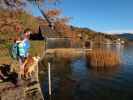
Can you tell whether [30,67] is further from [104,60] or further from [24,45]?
[104,60]

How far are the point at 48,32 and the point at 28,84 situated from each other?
2504 inches

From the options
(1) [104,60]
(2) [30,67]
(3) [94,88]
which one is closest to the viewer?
(2) [30,67]

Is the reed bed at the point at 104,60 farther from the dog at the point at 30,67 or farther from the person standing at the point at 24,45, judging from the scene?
the person standing at the point at 24,45

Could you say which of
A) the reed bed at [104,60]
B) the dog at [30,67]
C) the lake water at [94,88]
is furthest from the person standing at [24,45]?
the reed bed at [104,60]

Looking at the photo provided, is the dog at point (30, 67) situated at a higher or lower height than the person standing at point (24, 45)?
lower

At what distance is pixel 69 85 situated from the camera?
22219 millimetres

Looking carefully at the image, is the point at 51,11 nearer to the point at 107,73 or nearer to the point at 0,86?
the point at 0,86

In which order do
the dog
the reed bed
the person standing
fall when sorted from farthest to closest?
the reed bed < the dog < the person standing

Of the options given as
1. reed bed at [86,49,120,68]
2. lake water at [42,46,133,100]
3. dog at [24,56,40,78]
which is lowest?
lake water at [42,46,133,100]

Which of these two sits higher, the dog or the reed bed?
the dog

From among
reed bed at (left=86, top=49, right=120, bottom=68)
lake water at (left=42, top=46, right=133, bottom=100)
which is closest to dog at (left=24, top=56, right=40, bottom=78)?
lake water at (left=42, top=46, right=133, bottom=100)

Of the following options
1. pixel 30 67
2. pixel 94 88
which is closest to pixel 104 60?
pixel 94 88

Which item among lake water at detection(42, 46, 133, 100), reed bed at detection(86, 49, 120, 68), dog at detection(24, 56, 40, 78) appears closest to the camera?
dog at detection(24, 56, 40, 78)

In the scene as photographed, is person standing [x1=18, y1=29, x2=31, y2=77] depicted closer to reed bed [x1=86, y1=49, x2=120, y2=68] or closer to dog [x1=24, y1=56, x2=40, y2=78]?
dog [x1=24, y1=56, x2=40, y2=78]
